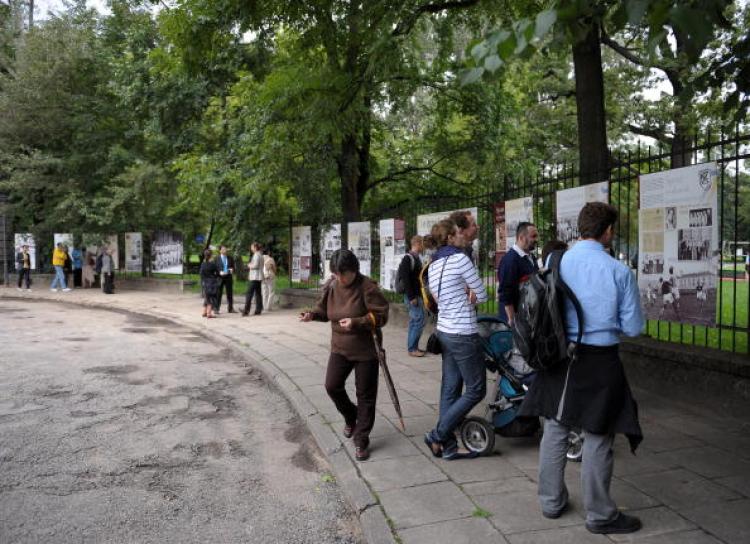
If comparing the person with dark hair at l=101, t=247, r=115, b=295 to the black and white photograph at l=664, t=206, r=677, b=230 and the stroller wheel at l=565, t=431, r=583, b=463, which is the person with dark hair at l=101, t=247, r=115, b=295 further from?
the stroller wheel at l=565, t=431, r=583, b=463

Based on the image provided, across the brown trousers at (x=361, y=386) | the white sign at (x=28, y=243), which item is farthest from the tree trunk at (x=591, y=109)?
the white sign at (x=28, y=243)

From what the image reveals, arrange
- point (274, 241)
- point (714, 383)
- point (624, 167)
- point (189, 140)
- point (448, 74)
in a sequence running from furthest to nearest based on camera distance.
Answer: point (189, 140) → point (274, 241) → point (448, 74) → point (624, 167) → point (714, 383)

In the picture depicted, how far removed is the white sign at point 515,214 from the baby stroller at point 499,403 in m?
4.14

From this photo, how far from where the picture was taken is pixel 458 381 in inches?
195

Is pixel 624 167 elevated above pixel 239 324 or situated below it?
above

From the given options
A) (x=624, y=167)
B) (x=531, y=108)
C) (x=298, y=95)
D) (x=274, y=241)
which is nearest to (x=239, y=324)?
(x=274, y=241)

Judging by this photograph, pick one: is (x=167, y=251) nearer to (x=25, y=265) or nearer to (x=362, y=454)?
(x=25, y=265)

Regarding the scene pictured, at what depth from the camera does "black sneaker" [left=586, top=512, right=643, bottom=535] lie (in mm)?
3570

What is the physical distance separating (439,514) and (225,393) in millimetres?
4581

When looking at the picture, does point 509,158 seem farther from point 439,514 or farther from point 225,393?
point 439,514

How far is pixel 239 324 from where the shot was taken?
1395 cm

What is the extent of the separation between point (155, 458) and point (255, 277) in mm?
10162

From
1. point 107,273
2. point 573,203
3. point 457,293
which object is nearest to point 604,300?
point 457,293

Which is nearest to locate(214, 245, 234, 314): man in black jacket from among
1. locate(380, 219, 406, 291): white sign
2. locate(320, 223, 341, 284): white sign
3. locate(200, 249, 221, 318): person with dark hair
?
locate(200, 249, 221, 318): person with dark hair
